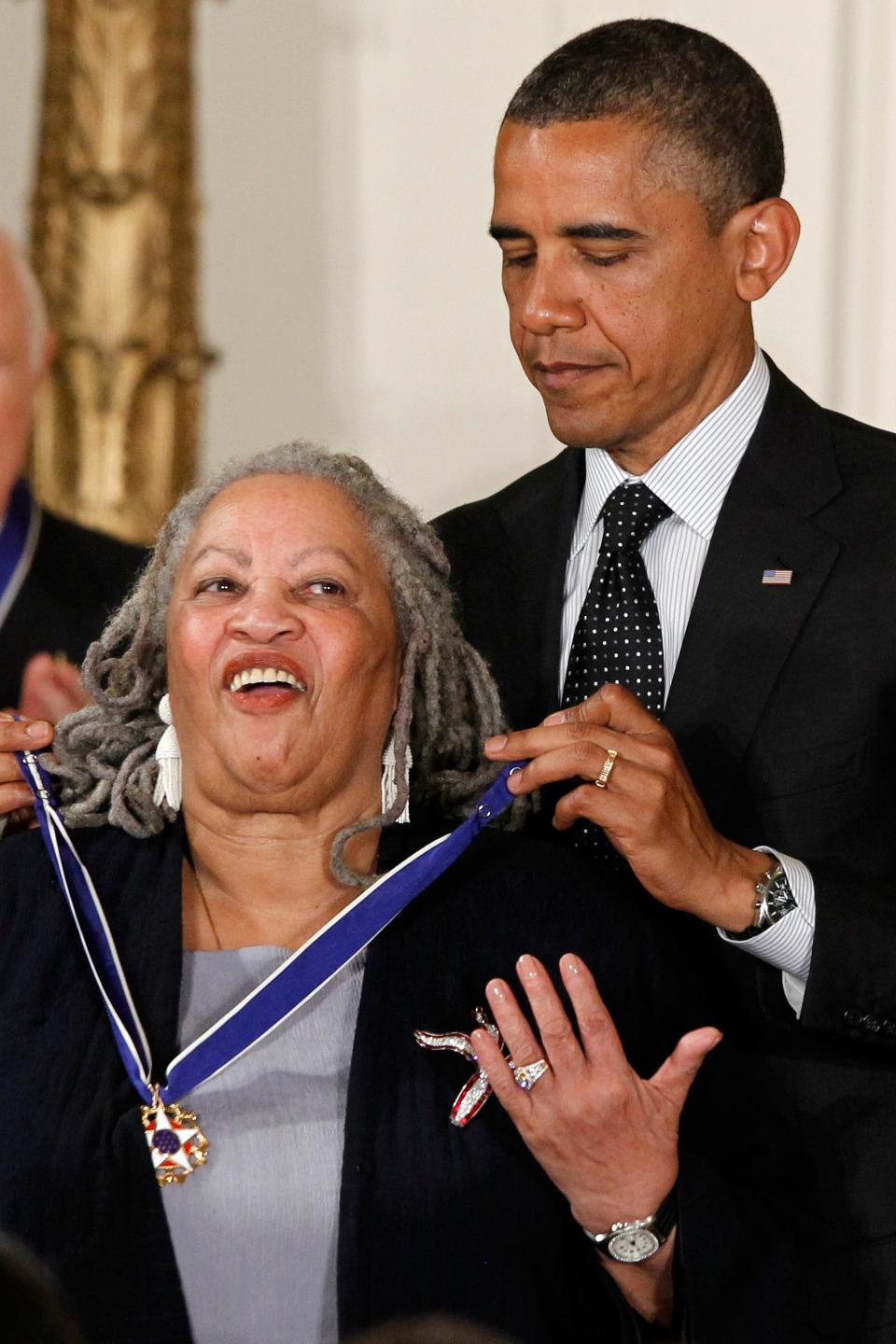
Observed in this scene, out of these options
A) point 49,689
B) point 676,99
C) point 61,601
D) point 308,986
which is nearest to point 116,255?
point 61,601

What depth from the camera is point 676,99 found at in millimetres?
2303

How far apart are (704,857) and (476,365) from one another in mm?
2103

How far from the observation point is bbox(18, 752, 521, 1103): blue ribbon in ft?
6.42

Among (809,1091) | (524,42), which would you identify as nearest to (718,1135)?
(809,1091)

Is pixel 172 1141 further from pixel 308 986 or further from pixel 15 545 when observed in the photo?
pixel 15 545

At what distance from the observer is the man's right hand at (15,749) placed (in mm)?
2227

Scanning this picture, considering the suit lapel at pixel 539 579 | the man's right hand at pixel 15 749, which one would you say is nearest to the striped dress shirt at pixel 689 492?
the suit lapel at pixel 539 579

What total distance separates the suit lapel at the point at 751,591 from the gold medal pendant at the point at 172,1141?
0.72 m

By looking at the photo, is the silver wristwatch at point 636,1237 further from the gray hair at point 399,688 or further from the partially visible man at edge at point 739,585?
the gray hair at point 399,688

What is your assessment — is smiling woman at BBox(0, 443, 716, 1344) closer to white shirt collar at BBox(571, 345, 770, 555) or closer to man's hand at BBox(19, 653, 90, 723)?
white shirt collar at BBox(571, 345, 770, 555)

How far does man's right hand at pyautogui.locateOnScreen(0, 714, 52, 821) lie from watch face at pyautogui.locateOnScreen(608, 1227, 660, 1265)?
78cm

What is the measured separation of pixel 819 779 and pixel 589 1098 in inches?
21.7

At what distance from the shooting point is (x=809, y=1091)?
2256mm

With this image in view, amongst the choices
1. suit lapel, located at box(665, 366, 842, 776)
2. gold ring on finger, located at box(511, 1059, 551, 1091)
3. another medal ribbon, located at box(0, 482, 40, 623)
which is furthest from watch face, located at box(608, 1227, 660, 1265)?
another medal ribbon, located at box(0, 482, 40, 623)
